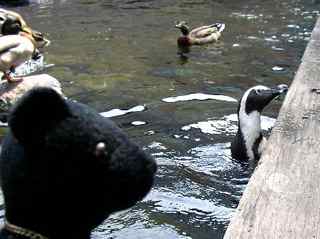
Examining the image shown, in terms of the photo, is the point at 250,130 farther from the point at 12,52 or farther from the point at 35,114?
the point at 35,114

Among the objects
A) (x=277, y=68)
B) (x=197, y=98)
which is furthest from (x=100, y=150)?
(x=277, y=68)

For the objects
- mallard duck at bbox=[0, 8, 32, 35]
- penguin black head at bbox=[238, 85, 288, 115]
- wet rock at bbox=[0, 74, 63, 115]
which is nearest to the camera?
penguin black head at bbox=[238, 85, 288, 115]

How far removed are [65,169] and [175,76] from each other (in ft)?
25.7

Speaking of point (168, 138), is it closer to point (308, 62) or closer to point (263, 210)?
point (308, 62)

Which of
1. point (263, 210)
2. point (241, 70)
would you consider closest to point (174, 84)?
point (241, 70)

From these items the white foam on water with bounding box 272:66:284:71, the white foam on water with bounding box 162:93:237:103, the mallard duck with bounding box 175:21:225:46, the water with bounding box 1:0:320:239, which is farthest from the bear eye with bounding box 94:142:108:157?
the mallard duck with bounding box 175:21:225:46

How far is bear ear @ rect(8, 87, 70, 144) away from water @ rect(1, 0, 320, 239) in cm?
314

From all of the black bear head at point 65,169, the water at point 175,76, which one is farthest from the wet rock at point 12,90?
the black bear head at point 65,169

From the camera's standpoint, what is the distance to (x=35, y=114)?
171 cm

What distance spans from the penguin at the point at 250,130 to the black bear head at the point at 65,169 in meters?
4.57

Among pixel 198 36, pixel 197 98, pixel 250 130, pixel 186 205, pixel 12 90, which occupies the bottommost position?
Result: pixel 198 36

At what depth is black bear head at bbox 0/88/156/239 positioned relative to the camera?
175 centimetres

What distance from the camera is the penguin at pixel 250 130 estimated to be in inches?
250

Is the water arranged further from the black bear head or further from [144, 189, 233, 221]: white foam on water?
the black bear head
